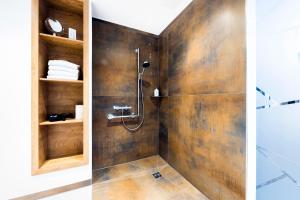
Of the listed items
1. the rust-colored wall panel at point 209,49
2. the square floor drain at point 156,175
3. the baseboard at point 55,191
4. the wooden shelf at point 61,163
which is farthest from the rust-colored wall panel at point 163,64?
the baseboard at point 55,191

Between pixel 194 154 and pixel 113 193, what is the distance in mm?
1103

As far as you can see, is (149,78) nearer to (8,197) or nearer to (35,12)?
(35,12)

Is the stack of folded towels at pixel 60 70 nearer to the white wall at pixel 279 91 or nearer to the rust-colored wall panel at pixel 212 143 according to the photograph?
the rust-colored wall panel at pixel 212 143

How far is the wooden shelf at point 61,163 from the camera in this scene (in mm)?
1471

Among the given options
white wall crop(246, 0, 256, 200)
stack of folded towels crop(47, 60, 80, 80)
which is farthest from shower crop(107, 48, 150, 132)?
white wall crop(246, 0, 256, 200)

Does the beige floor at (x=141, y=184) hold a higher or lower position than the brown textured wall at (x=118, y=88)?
lower

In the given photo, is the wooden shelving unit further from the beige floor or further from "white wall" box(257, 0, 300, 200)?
"white wall" box(257, 0, 300, 200)

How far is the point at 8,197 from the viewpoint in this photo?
133 centimetres

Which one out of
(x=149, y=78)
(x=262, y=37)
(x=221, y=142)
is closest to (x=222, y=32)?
(x=262, y=37)

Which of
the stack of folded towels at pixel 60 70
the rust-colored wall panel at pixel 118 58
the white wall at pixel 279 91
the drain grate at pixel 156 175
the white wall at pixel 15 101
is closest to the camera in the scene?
the white wall at pixel 279 91

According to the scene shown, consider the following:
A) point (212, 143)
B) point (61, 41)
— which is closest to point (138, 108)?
point (212, 143)

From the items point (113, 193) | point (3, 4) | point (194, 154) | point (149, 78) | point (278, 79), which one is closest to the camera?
point (278, 79)

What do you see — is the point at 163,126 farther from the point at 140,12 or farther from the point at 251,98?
the point at 140,12

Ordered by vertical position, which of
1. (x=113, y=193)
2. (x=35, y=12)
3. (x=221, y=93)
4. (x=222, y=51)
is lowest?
(x=113, y=193)
